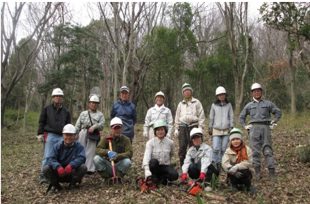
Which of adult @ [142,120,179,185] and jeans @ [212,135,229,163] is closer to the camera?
adult @ [142,120,179,185]

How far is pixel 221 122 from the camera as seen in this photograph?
540 cm

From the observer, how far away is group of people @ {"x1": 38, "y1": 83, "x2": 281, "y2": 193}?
4430 millimetres

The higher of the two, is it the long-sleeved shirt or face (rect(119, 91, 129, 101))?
face (rect(119, 91, 129, 101))

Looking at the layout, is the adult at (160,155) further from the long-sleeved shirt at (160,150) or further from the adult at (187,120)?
the adult at (187,120)

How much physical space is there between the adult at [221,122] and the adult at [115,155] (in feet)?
5.64

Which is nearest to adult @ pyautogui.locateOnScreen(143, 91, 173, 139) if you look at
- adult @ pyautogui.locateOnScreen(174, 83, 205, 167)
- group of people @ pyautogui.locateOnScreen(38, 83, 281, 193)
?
group of people @ pyautogui.locateOnScreen(38, 83, 281, 193)

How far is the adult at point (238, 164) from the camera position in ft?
13.7

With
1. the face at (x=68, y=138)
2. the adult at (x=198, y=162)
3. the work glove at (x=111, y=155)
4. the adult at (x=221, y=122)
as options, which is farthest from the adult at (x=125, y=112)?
Result: the adult at (x=221, y=122)

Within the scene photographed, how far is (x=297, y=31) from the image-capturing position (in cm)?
589

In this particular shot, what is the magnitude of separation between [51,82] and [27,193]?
1431cm

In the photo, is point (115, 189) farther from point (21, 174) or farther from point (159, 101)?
point (21, 174)

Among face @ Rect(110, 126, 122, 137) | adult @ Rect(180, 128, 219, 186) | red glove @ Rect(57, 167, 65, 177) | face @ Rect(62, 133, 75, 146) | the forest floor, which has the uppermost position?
face @ Rect(110, 126, 122, 137)

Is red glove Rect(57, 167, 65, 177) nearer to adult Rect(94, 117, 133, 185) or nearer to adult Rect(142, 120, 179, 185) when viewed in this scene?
adult Rect(94, 117, 133, 185)

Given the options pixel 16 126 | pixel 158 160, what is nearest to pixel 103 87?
pixel 16 126
